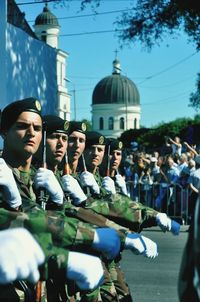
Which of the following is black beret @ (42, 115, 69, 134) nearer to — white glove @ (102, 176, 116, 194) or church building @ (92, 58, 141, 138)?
white glove @ (102, 176, 116, 194)

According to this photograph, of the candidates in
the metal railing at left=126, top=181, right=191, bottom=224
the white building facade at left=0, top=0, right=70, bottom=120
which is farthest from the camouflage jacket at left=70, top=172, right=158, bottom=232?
the metal railing at left=126, top=181, right=191, bottom=224

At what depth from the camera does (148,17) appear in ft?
64.3

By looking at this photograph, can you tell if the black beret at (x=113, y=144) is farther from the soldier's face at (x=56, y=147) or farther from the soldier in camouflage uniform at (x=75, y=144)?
the soldier's face at (x=56, y=147)

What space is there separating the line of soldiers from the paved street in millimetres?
1334

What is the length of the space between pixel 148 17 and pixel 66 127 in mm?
14419

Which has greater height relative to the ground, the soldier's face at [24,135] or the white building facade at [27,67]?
the white building facade at [27,67]

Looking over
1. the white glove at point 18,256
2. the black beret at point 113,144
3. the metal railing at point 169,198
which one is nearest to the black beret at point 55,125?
the black beret at point 113,144

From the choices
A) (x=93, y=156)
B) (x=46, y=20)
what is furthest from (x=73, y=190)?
(x=46, y=20)

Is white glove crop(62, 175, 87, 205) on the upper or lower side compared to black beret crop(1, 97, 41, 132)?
lower

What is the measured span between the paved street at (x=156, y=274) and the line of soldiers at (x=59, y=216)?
1334 mm

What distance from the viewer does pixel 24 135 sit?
448 cm

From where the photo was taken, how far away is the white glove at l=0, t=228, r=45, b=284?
1.98m

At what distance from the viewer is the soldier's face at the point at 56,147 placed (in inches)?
213

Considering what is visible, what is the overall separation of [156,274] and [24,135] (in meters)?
5.27
